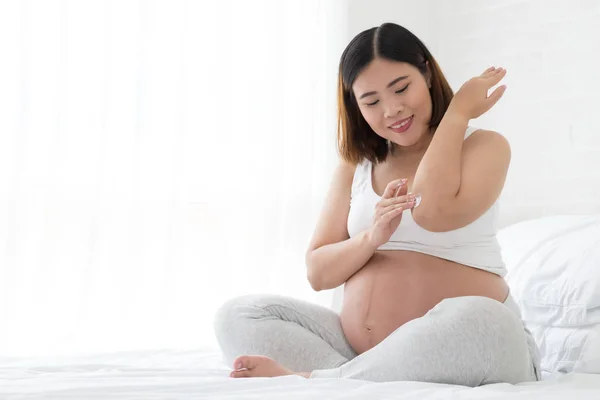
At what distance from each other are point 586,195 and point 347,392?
1.65 m

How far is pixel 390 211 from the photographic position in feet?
5.12

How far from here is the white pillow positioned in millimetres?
1753

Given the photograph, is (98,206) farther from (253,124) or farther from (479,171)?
(479,171)

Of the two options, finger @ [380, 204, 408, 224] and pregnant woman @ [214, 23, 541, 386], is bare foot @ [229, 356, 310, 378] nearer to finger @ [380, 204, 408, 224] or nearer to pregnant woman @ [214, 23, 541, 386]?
pregnant woman @ [214, 23, 541, 386]

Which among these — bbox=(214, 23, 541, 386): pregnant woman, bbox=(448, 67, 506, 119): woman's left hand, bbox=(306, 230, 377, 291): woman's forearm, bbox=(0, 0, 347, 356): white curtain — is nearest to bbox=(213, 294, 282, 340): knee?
bbox=(214, 23, 541, 386): pregnant woman

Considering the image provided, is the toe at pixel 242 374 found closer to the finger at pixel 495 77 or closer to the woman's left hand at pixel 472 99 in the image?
the woman's left hand at pixel 472 99

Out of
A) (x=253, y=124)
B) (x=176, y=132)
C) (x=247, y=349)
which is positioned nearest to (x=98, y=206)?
(x=176, y=132)

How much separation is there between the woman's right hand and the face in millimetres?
181

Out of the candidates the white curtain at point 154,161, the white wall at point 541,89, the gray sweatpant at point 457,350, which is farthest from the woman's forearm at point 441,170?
the white curtain at point 154,161

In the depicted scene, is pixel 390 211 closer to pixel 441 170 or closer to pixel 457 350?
pixel 441 170

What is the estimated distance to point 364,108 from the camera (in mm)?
1760

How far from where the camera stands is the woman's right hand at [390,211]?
1551 mm

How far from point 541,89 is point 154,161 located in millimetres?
1386

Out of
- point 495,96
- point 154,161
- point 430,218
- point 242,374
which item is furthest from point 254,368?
point 154,161
